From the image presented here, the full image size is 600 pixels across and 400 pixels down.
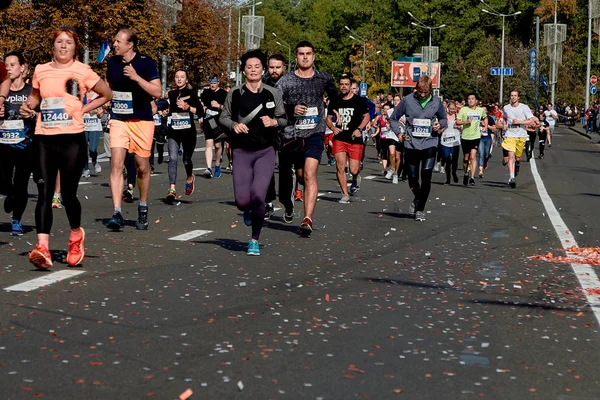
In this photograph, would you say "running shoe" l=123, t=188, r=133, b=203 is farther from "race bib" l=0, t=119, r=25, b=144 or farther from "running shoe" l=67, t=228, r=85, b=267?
"running shoe" l=67, t=228, r=85, b=267

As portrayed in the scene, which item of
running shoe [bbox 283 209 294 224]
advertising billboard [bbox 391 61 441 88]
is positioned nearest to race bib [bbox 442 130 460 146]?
running shoe [bbox 283 209 294 224]

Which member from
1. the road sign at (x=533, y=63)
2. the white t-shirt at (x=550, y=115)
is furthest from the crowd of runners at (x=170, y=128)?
the road sign at (x=533, y=63)

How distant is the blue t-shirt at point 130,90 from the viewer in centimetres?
1184

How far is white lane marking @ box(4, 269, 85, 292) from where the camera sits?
25.7 feet

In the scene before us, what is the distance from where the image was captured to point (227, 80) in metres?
76.6

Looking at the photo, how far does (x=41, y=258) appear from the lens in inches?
339

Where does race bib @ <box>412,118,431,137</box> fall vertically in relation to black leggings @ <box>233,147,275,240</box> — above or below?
above

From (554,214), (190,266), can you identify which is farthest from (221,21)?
(190,266)

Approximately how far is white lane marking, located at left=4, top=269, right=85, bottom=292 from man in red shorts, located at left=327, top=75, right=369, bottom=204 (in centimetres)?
642

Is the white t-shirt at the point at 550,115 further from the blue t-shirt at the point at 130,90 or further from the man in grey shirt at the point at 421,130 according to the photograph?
the blue t-shirt at the point at 130,90

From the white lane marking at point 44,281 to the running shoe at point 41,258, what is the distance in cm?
11

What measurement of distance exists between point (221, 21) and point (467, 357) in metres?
77.8

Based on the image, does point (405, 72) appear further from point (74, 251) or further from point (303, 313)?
point (303, 313)

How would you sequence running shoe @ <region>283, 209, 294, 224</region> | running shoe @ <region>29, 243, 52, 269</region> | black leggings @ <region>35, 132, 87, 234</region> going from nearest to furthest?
running shoe @ <region>29, 243, 52, 269</region>
black leggings @ <region>35, 132, 87, 234</region>
running shoe @ <region>283, 209, 294, 224</region>
